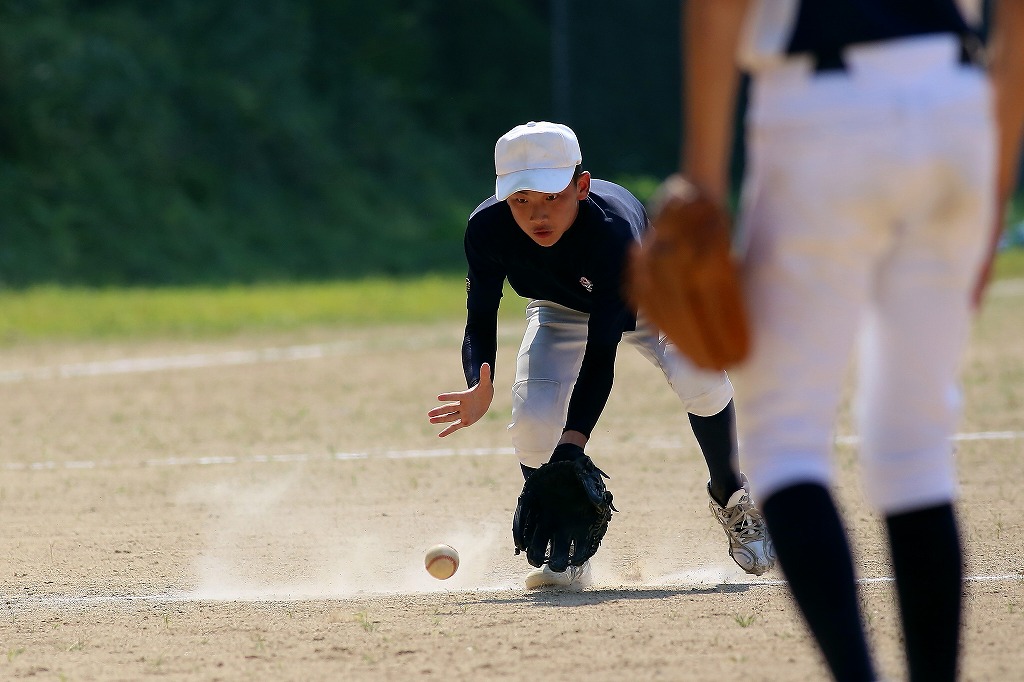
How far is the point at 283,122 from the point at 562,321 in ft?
63.1

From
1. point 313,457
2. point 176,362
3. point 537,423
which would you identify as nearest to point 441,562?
point 537,423

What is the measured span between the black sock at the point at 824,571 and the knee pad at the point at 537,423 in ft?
7.40

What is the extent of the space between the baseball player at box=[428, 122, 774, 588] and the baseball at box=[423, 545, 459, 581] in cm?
25

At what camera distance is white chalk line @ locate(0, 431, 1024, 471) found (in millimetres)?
6570

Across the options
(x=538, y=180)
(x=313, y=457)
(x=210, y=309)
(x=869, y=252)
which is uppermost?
(x=869, y=252)

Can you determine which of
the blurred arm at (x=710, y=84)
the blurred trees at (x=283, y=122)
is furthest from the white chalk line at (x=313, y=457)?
the blurred trees at (x=283, y=122)

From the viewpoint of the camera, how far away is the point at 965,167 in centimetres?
200

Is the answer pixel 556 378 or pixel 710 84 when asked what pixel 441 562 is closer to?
pixel 556 378

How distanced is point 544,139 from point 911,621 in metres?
2.18

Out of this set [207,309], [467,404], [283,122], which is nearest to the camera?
[467,404]

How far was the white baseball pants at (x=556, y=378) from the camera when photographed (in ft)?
14.4

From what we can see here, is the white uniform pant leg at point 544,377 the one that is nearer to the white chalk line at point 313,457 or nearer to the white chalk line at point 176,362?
the white chalk line at point 313,457

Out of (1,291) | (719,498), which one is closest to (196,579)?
(719,498)

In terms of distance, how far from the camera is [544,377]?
4.54m
